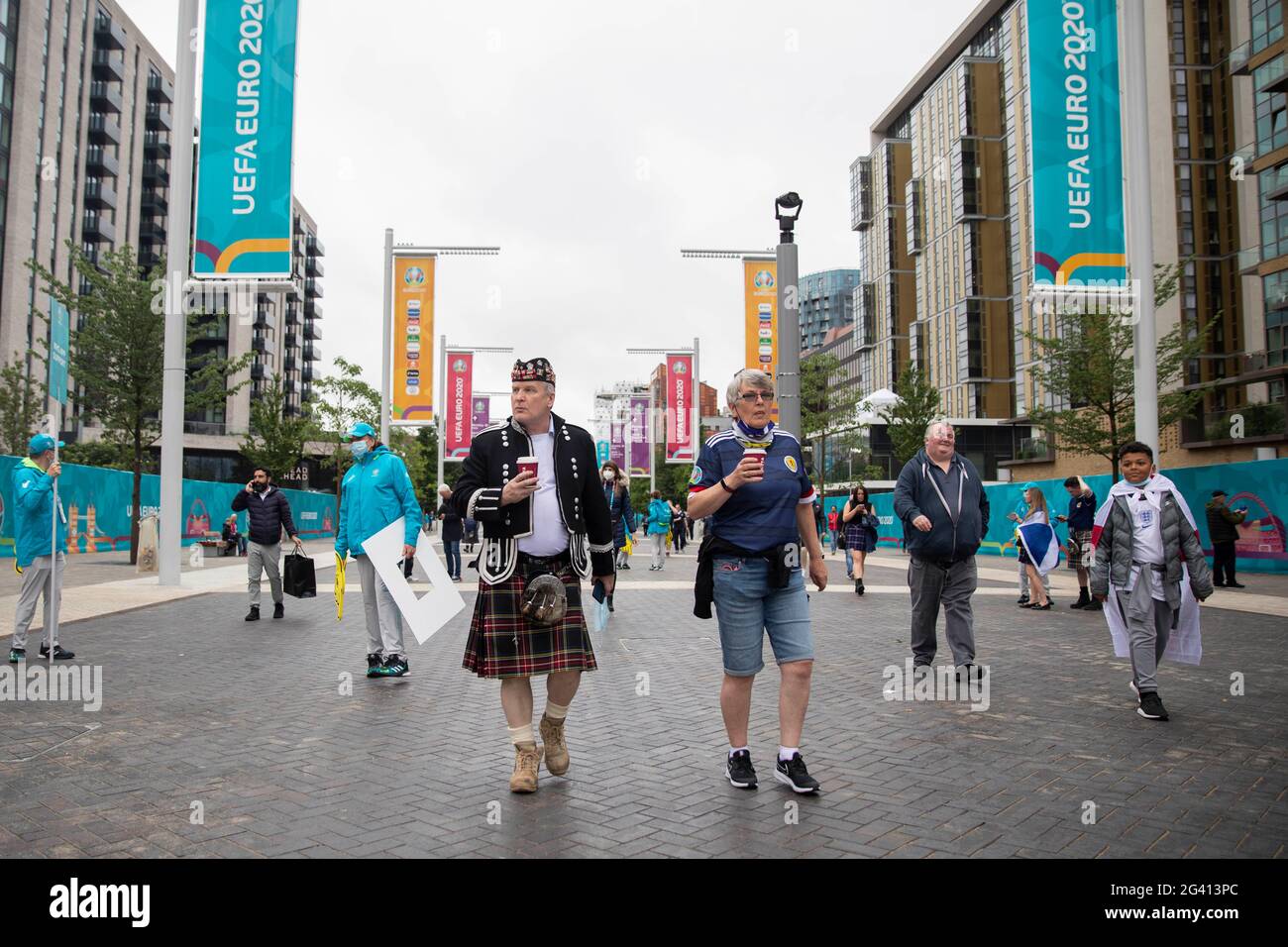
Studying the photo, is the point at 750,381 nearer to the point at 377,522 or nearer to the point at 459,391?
the point at 377,522

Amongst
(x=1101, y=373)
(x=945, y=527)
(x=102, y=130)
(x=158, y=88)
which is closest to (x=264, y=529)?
(x=945, y=527)

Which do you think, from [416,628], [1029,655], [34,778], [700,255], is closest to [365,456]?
[416,628]

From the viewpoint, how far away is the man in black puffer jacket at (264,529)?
11.2 m

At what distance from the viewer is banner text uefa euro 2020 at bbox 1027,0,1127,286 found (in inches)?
435

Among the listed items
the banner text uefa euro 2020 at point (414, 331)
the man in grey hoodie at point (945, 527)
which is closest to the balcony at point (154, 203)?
the banner text uefa euro 2020 at point (414, 331)

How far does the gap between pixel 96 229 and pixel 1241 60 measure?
67.5 m

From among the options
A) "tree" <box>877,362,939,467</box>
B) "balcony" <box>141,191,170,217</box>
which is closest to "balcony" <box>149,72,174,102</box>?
"balcony" <box>141,191,170,217</box>

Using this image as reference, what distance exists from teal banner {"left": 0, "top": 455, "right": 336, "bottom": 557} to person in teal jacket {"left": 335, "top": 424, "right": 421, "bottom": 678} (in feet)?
44.2

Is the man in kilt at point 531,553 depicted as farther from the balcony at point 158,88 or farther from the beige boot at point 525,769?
the balcony at point 158,88

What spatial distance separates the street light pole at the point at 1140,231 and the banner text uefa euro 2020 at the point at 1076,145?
0.42m

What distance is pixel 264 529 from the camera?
1122 cm

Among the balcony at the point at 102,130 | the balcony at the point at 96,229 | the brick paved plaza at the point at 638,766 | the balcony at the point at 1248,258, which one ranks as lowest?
the brick paved plaza at the point at 638,766
